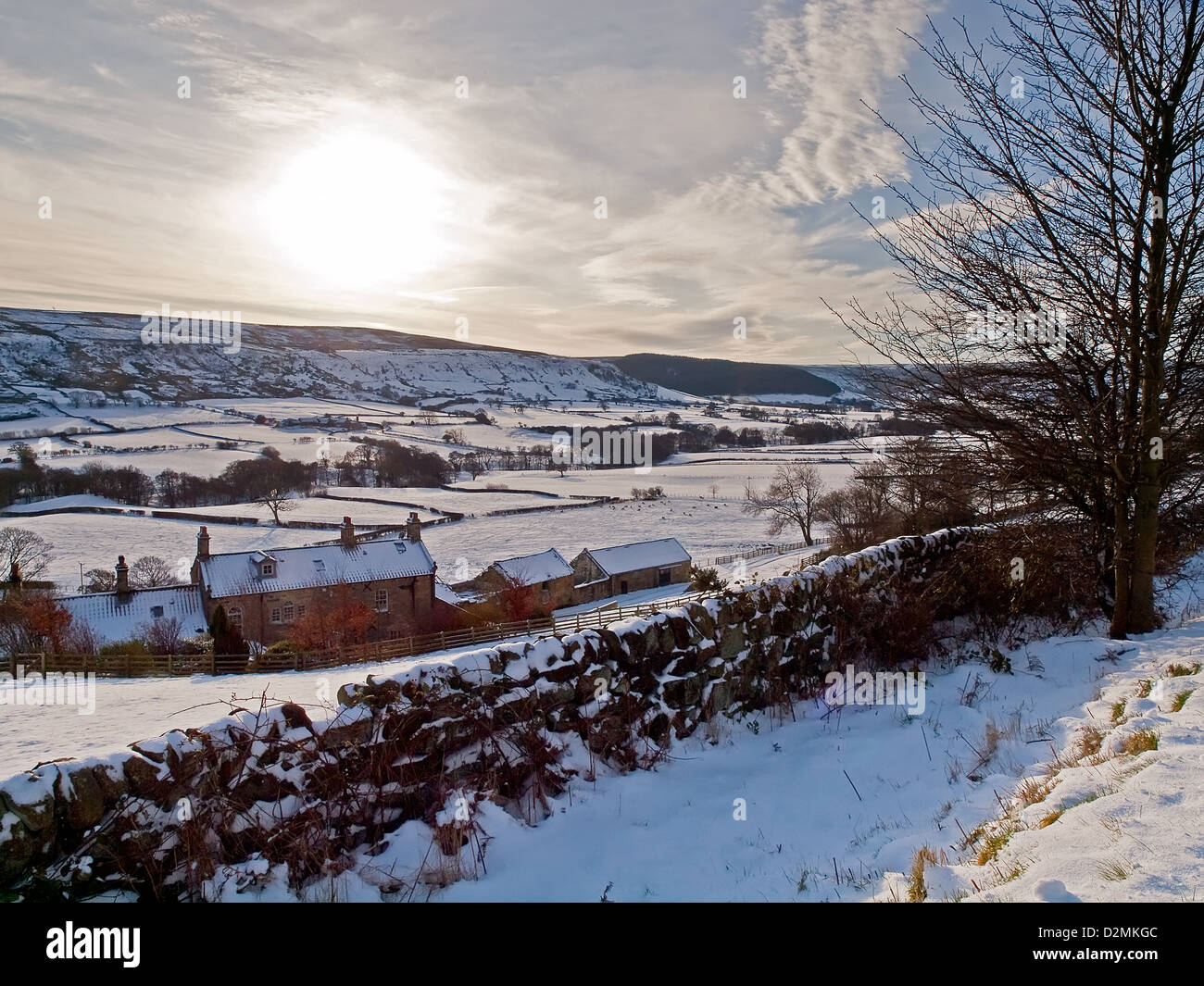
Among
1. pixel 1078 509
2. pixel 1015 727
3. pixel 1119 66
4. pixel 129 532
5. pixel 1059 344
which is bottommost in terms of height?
pixel 129 532

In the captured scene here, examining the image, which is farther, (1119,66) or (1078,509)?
(1078,509)

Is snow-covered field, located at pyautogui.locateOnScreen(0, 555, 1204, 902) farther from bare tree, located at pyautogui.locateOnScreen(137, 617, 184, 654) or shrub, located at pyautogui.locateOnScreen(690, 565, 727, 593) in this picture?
bare tree, located at pyautogui.locateOnScreen(137, 617, 184, 654)

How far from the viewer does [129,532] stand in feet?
190

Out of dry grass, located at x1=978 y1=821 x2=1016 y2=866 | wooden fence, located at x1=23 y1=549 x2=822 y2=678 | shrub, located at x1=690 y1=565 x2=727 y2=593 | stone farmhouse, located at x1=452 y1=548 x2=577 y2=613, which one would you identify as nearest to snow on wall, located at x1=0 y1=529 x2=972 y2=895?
shrub, located at x1=690 y1=565 x2=727 y2=593

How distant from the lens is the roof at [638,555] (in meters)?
47.7

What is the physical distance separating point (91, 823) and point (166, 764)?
0.42 metres

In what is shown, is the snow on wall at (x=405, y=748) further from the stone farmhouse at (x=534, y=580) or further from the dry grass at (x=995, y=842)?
the stone farmhouse at (x=534, y=580)

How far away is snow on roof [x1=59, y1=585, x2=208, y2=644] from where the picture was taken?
106ft

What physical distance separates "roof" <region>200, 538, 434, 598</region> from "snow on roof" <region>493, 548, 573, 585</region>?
200 inches

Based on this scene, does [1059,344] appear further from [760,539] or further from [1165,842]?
[760,539]

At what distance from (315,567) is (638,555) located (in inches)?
886

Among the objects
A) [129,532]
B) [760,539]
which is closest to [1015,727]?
[760,539]

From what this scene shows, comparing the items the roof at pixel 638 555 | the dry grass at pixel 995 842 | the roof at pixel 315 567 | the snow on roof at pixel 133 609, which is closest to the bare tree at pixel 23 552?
the snow on roof at pixel 133 609
